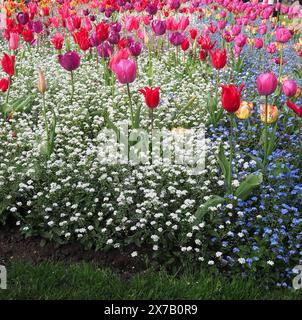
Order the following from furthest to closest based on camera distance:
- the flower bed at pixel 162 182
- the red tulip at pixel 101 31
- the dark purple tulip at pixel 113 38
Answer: the dark purple tulip at pixel 113 38, the red tulip at pixel 101 31, the flower bed at pixel 162 182

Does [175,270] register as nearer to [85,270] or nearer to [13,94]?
[85,270]

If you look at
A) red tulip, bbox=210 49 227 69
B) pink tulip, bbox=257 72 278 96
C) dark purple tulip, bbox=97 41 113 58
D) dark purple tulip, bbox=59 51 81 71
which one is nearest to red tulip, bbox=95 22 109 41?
dark purple tulip, bbox=97 41 113 58

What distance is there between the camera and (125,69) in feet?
13.6

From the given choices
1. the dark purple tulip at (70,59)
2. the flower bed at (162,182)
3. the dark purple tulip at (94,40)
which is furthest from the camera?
the dark purple tulip at (94,40)

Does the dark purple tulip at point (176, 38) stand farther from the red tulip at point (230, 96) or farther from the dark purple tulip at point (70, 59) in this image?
the red tulip at point (230, 96)

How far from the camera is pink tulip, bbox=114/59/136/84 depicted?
13.5 ft

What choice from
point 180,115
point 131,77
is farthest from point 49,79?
point 131,77

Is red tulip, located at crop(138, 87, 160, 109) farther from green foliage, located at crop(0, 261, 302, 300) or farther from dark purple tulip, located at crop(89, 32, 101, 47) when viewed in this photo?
dark purple tulip, located at crop(89, 32, 101, 47)

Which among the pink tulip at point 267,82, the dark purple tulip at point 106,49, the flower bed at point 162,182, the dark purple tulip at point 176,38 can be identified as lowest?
the flower bed at point 162,182

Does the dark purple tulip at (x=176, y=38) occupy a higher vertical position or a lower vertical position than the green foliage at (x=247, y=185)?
higher

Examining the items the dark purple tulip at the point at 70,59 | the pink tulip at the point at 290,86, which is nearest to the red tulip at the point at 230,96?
the pink tulip at the point at 290,86

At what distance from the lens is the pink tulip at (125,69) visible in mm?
4121

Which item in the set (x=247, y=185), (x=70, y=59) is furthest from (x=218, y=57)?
(x=247, y=185)

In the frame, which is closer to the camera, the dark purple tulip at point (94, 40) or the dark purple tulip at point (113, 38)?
the dark purple tulip at point (94, 40)
